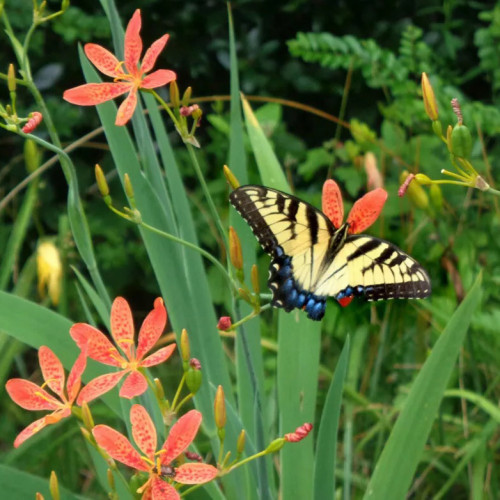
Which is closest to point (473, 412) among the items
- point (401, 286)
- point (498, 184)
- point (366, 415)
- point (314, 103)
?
point (366, 415)

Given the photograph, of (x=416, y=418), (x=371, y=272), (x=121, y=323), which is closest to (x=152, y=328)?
(x=121, y=323)

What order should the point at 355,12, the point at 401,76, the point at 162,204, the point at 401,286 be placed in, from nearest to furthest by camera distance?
the point at 401,286
the point at 162,204
the point at 401,76
the point at 355,12

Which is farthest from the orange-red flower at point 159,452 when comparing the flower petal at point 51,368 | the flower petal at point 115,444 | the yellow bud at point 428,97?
the yellow bud at point 428,97

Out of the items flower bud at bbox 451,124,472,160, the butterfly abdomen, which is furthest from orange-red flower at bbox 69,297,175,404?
flower bud at bbox 451,124,472,160

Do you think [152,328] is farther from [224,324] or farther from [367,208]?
[367,208]

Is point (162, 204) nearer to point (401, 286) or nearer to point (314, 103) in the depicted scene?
point (401, 286)

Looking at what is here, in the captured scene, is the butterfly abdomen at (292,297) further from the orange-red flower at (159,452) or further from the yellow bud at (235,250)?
the orange-red flower at (159,452)
